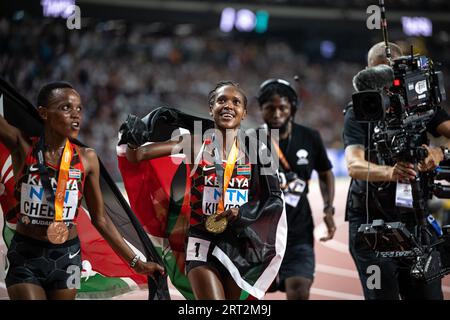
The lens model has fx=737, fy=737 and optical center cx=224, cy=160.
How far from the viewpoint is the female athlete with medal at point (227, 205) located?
4.43 m

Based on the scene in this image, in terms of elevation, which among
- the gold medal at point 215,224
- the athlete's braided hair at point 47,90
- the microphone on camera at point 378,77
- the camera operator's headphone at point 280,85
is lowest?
the gold medal at point 215,224

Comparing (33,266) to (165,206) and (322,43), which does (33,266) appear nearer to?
(165,206)

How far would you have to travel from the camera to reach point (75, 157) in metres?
4.15

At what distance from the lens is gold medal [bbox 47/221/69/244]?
3969 mm

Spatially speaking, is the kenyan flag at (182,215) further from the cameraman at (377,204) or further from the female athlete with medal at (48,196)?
the cameraman at (377,204)

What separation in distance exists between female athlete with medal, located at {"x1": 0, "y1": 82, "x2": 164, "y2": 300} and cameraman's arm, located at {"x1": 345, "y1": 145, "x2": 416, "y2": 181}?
1730mm

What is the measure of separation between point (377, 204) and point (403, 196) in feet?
1.15

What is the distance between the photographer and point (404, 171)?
4383mm

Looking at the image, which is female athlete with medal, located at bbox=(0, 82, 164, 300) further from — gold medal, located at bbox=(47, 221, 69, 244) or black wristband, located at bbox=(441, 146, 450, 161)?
black wristband, located at bbox=(441, 146, 450, 161)

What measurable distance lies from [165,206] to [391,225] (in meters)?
1.55

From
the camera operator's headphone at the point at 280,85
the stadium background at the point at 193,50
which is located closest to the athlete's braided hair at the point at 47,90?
the camera operator's headphone at the point at 280,85

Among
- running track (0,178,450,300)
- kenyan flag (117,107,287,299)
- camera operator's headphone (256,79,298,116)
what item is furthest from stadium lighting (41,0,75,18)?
kenyan flag (117,107,287,299)

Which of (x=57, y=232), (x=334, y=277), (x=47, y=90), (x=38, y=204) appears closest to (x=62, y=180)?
(x=38, y=204)
